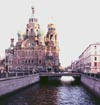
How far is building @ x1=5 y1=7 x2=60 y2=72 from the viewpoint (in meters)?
125

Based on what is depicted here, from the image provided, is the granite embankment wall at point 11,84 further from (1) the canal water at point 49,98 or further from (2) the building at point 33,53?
(2) the building at point 33,53

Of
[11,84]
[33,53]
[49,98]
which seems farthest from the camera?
[33,53]

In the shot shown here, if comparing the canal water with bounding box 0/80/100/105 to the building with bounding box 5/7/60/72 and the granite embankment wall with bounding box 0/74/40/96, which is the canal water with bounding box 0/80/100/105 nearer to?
the granite embankment wall with bounding box 0/74/40/96

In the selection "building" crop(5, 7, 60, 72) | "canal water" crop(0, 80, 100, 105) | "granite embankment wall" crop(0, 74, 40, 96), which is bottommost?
"canal water" crop(0, 80, 100, 105)

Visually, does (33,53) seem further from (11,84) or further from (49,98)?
(49,98)

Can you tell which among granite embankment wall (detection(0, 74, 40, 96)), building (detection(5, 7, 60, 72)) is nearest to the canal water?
granite embankment wall (detection(0, 74, 40, 96))

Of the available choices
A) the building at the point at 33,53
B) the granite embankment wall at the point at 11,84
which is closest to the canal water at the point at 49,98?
the granite embankment wall at the point at 11,84

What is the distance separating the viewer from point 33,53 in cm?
12544

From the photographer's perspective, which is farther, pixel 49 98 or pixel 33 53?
pixel 33 53

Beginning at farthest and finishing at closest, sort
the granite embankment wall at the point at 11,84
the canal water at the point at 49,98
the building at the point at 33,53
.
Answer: the building at the point at 33,53, the granite embankment wall at the point at 11,84, the canal water at the point at 49,98

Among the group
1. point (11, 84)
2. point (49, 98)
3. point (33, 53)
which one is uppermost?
point (33, 53)

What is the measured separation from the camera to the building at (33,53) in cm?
12462

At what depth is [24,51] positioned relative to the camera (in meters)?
125

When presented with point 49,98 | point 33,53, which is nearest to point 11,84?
point 49,98
